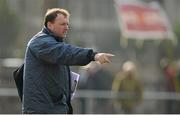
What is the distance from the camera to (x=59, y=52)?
7473 millimetres

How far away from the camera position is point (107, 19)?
44.8 metres

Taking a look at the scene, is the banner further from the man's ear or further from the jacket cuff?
the jacket cuff

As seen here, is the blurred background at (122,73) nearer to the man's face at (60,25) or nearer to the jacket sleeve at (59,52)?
the man's face at (60,25)

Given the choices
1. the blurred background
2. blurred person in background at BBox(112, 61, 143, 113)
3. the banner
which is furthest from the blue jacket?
the banner

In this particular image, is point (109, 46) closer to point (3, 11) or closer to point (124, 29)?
point (3, 11)

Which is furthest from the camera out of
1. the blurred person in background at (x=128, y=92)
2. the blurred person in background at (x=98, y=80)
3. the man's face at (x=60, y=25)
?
the blurred person in background at (x=98, y=80)

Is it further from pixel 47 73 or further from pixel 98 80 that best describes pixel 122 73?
pixel 47 73

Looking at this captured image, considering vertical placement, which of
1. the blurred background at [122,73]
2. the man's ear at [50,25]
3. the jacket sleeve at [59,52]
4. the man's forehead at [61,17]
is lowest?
the blurred background at [122,73]

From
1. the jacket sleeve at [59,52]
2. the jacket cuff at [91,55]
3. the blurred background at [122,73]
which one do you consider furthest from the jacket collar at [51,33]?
the blurred background at [122,73]

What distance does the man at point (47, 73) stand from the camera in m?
7.66

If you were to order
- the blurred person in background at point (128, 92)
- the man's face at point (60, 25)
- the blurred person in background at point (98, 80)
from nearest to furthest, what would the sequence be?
the man's face at point (60, 25), the blurred person in background at point (128, 92), the blurred person in background at point (98, 80)

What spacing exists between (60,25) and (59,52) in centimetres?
44

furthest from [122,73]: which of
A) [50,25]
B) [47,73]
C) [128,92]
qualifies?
[47,73]

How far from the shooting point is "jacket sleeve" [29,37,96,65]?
24.0ft
